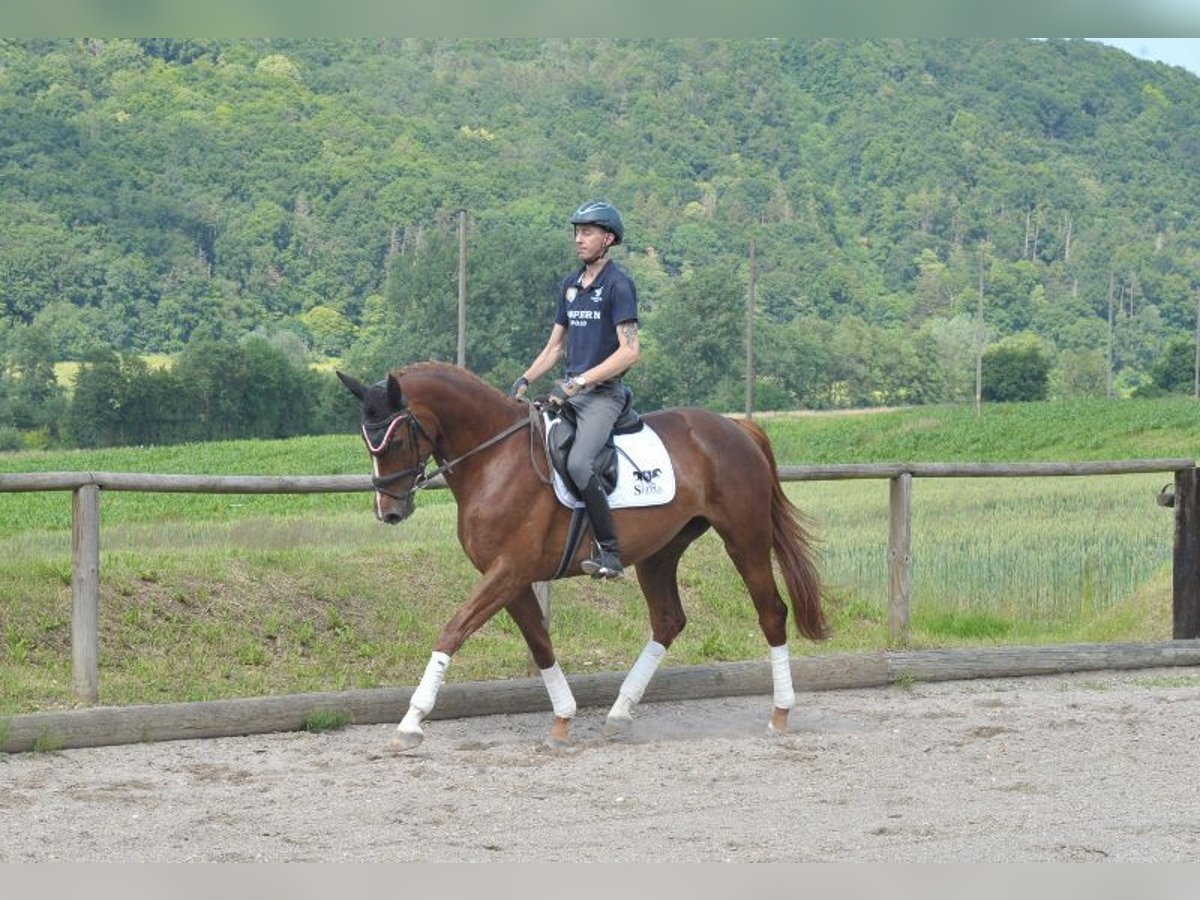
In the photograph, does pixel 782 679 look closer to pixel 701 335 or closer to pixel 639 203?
pixel 701 335

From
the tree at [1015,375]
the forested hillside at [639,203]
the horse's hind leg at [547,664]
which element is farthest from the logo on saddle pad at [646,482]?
the tree at [1015,375]

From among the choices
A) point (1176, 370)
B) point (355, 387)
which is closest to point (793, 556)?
point (355, 387)

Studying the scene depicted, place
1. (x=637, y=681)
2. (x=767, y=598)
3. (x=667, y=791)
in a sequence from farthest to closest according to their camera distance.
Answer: (x=767, y=598), (x=637, y=681), (x=667, y=791)

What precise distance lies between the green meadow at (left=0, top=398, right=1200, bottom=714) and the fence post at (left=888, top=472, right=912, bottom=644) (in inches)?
9.5

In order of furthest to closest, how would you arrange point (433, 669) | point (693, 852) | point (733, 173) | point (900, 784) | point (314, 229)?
1. point (733, 173)
2. point (314, 229)
3. point (433, 669)
4. point (900, 784)
5. point (693, 852)

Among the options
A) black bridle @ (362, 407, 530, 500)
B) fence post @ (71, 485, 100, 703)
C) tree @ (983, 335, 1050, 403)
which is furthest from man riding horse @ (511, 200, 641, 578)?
tree @ (983, 335, 1050, 403)

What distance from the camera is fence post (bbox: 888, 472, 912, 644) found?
992 cm

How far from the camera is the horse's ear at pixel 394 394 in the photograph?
718 cm

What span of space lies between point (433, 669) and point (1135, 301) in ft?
358

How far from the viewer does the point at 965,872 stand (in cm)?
480

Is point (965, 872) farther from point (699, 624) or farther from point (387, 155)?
point (387, 155)

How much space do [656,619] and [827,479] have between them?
1.96 metres

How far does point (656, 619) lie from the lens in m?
8.20

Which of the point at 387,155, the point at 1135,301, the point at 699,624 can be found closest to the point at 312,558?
the point at 699,624
